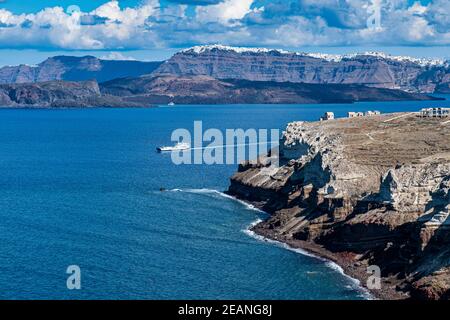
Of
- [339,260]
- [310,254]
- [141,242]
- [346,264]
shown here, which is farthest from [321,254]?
[141,242]

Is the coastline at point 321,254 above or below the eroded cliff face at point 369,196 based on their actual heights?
below

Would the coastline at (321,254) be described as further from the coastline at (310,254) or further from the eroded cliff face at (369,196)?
the eroded cliff face at (369,196)

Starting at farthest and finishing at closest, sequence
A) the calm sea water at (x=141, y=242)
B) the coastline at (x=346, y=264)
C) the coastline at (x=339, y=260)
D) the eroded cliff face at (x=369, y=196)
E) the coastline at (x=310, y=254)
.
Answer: the eroded cliff face at (x=369, y=196), the calm sea water at (x=141, y=242), the coastline at (x=310, y=254), the coastline at (x=339, y=260), the coastline at (x=346, y=264)

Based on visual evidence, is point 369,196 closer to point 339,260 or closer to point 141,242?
point 339,260

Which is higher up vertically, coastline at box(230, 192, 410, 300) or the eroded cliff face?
the eroded cliff face

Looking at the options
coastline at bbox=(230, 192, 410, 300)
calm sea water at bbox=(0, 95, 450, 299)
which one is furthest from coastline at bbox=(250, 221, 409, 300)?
calm sea water at bbox=(0, 95, 450, 299)

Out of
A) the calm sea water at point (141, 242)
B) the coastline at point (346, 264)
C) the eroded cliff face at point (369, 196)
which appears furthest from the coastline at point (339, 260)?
the calm sea water at point (141, 242)

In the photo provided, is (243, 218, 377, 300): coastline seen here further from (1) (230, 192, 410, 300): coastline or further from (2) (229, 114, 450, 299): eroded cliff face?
(2) (229, 114, 450, 299): eroded cliff face
